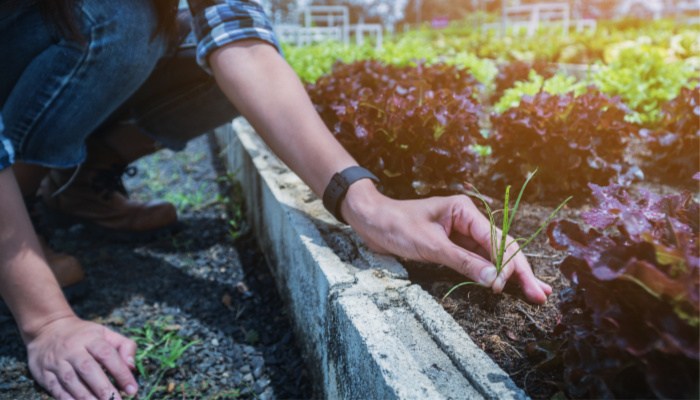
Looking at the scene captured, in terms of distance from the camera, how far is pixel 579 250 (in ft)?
3.07

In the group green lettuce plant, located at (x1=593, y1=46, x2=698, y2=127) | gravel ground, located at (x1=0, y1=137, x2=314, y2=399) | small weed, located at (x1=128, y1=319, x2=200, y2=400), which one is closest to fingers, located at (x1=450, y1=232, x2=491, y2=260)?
gravel ground, located at (x1=0, y1=137, x2=314, y2=399)

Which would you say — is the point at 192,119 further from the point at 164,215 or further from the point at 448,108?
the point at 448,108

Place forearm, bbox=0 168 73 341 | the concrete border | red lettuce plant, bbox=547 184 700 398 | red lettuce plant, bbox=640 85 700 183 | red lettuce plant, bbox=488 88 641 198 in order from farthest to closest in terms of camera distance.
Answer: red lettuce plant, bbox=640 85 700 183 → red lettuce plant, bbox=488 88 641 198 → forearm, bbox=0 168 73 341 → the concrete border → red lettuce plant, bbox=547 184 700 398

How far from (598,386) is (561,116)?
61.3 inches

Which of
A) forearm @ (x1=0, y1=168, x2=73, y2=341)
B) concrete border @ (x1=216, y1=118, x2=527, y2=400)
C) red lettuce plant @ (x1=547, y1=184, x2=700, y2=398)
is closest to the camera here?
red lettuce plant @ (x1=547, y1=184, x2=700, y2=398)

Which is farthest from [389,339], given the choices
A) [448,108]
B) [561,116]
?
[561,116]

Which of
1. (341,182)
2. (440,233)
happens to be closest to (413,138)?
(341,182)

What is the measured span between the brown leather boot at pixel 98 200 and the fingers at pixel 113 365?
4.08 feet

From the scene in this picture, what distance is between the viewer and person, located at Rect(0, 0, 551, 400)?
1.40m

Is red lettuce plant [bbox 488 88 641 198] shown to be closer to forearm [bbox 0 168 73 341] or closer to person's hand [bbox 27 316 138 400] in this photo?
person's hand [bbox 27 316 138 400]

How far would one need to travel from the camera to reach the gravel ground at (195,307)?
1683mm

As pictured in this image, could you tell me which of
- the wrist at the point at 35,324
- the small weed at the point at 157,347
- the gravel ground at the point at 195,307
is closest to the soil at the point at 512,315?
the gravel ground at the point at 195,307

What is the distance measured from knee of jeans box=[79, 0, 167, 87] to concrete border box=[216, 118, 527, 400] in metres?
0.77

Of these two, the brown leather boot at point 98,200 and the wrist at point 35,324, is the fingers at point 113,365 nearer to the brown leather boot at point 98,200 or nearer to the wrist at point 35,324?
the wrist at point 35,324
